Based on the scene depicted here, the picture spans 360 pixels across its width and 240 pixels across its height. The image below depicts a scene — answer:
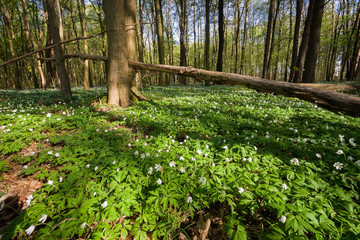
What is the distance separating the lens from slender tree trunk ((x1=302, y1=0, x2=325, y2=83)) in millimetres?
8578

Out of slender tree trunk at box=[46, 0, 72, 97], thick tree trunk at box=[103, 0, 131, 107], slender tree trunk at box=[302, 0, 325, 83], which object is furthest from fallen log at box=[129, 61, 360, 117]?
slender tree trunk at box=[302, 0, 325, 83]

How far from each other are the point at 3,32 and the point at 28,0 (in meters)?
9.86

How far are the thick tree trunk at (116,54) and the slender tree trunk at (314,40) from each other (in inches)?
426

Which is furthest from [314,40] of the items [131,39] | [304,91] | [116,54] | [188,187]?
[188,187]

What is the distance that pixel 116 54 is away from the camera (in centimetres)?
546

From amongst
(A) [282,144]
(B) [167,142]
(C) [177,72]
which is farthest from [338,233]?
(C) [177,72]

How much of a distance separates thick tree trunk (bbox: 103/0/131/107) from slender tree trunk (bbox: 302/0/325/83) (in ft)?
35.5

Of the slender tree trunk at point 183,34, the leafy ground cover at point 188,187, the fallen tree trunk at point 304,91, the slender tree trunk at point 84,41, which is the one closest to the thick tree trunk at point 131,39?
the fallen tree trunk at point 304,91

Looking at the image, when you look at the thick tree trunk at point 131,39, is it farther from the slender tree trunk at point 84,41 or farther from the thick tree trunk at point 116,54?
the slender tree trunk at point 84,41

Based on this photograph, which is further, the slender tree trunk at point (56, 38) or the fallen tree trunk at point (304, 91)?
the slender tree trunk at point (56, 38)

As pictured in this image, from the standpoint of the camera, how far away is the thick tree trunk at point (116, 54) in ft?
17.2

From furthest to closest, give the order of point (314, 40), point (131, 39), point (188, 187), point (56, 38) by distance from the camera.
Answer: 1. point (314, 40)
2. point (56, 38)
3. point (131, 39)
4. point (188, 187)

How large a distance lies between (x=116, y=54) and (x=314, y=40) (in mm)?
11295

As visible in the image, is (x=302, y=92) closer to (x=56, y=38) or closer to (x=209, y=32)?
(x=56, y=38)
